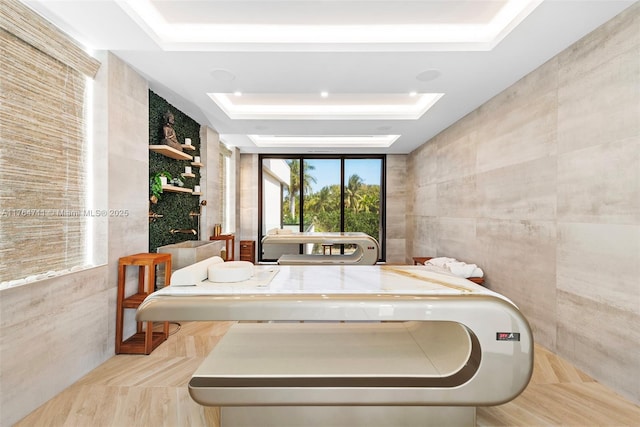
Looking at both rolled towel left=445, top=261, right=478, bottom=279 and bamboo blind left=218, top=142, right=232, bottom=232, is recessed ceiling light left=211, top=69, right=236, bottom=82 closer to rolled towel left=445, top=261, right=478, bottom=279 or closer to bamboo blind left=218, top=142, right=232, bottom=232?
bamboo blind left=218, top=142, right=232, bottom=232

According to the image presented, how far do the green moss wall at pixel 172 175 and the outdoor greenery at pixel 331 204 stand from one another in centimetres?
274

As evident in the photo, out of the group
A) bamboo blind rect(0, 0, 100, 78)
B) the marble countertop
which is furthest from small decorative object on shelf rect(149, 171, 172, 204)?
the marble countertop

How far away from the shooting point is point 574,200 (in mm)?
2291

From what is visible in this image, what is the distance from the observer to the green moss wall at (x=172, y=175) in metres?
3.35

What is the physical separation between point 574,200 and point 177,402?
3.23 metres

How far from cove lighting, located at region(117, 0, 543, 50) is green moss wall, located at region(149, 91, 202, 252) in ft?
4.04

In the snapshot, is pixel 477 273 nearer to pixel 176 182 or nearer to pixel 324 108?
pixel 324 108

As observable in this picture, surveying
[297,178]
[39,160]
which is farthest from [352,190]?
[39,160]

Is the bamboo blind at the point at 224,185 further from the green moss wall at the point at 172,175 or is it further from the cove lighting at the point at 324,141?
the green moss wall at the point at 172,175

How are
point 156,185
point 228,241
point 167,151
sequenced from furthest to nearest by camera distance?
point 228,241 < point 167,151 < point 156,185

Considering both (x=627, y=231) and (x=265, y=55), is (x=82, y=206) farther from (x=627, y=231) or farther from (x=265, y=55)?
(x=627, y=231)

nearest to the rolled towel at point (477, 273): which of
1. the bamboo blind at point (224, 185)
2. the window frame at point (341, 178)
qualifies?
the window frame at point (341, 178)

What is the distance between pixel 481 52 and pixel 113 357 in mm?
3966

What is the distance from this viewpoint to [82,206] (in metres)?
2.32
